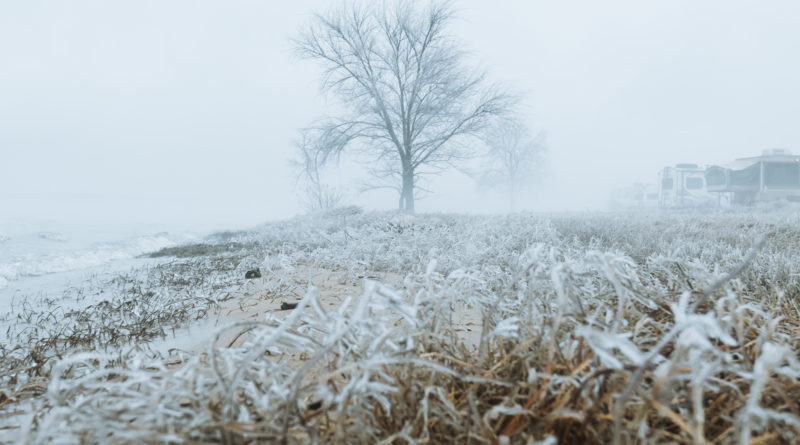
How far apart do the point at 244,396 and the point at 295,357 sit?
60 centimetres

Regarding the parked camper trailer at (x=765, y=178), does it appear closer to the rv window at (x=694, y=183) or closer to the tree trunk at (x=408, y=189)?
the rv window at (x=694, y=183)

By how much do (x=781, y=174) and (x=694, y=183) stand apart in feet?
34.2

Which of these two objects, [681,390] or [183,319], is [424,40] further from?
[681,390]

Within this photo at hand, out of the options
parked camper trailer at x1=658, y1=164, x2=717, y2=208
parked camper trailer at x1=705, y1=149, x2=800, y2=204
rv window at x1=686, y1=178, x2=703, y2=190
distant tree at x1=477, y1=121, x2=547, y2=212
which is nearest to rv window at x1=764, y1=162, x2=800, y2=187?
→ parked camper trailer at x1=705, y1=149, x2=800, y2=204

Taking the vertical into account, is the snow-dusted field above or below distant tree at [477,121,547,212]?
below

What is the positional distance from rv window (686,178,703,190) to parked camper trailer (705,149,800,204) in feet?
29.2

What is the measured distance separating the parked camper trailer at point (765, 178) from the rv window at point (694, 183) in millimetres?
8912

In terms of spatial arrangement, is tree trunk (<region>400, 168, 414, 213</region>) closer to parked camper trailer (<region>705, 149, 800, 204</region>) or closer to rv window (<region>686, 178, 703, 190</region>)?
parked camper trailer (<region>705, 149, 800, 204</region>)

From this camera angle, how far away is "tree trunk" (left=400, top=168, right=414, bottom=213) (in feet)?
64.6

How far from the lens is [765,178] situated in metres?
26.0

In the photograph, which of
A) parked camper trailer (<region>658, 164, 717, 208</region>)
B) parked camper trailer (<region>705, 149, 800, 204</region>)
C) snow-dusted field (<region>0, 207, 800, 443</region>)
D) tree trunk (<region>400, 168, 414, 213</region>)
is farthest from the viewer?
parked camper trailer (<region>658, 164, 717, 208</region>)

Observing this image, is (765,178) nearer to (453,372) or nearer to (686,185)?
(686,185)

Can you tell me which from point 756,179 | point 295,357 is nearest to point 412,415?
point 295,357

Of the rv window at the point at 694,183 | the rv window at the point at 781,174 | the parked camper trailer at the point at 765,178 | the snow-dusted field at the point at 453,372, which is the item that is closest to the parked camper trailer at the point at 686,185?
the rv window at the point at 694,183
